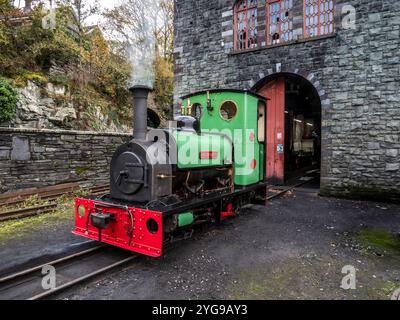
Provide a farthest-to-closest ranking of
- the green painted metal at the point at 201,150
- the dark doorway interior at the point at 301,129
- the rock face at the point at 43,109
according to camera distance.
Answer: the dark doorway interior at the point at 301,129, the rock face at the point at 43,109, the green painted metal at the point at 201,150

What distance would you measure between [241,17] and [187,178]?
758 cm

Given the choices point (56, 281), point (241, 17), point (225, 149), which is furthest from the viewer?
point (241, 17)

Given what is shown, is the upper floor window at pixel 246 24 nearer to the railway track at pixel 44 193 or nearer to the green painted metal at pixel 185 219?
the railway track at pixel 44 193

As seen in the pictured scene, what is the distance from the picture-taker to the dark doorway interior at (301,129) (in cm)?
1303

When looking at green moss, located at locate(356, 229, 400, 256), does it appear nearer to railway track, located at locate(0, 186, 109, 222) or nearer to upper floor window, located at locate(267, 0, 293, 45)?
railway track, located at locate(0, 186, 109, 222)

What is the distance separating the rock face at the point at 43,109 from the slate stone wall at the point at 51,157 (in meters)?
2.99

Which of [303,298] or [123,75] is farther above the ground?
[123,75]

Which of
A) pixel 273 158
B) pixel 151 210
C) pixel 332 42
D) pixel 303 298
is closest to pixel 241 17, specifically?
pixel 332 42

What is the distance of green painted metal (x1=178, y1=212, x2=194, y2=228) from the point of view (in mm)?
3987

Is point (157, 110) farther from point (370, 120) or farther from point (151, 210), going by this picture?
A: point (151, 210)

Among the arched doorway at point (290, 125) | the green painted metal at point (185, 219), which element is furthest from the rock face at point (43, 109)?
the green painted metal at point (185, 219)

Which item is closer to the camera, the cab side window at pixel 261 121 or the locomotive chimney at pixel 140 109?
the locomotive chimney at pixel 140 109

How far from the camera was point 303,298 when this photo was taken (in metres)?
2.92
